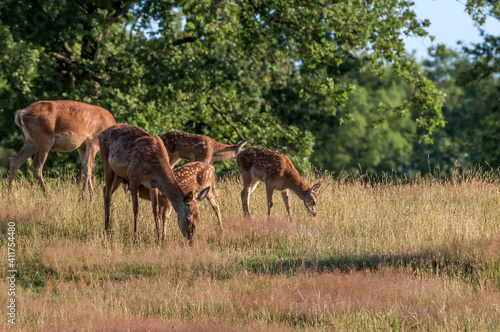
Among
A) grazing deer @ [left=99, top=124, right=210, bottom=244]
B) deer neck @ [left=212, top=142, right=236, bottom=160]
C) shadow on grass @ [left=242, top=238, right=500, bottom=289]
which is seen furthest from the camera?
deer neck @ [left=212, top=142, right=236, bottom=160]

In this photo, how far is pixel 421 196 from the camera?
13.1m

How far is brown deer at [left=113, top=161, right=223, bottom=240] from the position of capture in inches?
400

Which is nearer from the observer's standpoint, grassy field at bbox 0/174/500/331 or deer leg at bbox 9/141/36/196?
grassy field at bbox 0/174/500/331

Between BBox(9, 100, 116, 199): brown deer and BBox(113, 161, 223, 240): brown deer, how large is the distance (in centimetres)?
279

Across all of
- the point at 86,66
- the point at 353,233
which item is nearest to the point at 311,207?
the point at 353,233

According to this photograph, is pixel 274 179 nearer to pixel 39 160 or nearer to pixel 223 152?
pixel 223 152

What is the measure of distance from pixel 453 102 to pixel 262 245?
163 ft

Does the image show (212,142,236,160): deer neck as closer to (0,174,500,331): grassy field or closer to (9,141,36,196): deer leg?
(0,174,500,331): grassy field

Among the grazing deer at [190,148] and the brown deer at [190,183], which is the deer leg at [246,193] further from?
the grazing deer at [190,148]

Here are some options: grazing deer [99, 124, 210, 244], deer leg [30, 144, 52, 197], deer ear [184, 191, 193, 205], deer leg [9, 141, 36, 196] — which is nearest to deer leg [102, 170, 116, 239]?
grazing deer [99, 124, 210, 244]

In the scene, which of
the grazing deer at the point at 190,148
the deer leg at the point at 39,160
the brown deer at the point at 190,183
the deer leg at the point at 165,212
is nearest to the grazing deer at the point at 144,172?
the deer leg at the point at 165,212

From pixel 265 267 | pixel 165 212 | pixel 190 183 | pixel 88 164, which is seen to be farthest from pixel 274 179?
pixel 88 164

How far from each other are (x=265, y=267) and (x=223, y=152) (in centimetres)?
559

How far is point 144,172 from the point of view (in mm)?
9680
